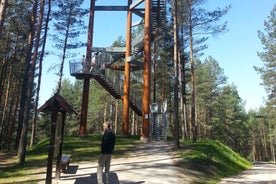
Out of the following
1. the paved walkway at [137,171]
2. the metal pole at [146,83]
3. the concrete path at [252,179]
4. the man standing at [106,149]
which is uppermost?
the metal pole at [146,83]

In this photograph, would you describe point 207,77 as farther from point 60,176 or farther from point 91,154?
point 60,176

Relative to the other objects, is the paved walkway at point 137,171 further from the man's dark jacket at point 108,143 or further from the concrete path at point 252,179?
the concrete path at point 252,179

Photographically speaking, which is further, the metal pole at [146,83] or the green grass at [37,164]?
the metal pole at [146,83]

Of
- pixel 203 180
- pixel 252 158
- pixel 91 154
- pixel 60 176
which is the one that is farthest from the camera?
pixel 252 158

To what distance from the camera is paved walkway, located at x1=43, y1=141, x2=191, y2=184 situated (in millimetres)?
9055

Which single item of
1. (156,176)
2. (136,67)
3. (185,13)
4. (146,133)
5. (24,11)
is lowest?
(156,176)

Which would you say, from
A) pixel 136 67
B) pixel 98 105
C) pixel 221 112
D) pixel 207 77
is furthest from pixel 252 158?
pixel 136 67

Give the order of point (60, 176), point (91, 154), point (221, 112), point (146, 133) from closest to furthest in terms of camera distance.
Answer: point (60, 176), point (91, 154), point (146, 133), point (221, 112)

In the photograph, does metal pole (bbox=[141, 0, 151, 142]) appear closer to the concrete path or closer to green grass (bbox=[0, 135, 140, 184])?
green grass (bbox=[0, 135, 140, 184])

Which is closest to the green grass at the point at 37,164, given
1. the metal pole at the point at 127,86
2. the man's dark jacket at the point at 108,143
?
the man's dark jacket at the point at 108,143

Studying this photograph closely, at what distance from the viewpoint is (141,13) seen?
72.2ft

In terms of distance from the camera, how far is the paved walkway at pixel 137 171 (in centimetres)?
905

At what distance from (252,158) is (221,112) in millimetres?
28320

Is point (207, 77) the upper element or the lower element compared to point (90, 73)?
upper
